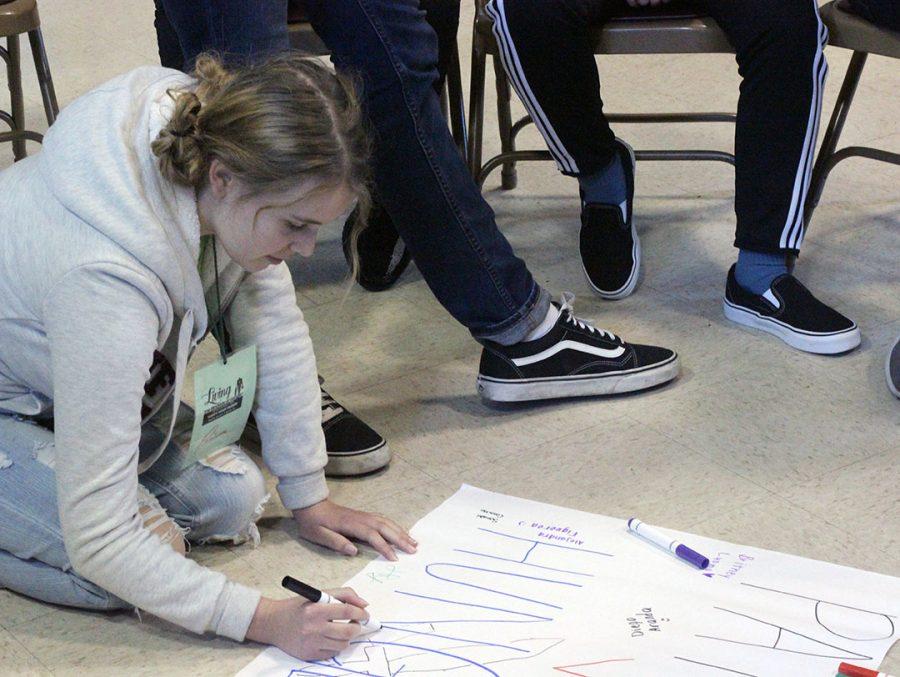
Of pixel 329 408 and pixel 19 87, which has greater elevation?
pixel 19 87

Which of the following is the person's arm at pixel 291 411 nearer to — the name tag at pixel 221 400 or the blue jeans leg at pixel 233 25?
the name tag at pixel 221 400

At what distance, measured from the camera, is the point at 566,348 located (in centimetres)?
163

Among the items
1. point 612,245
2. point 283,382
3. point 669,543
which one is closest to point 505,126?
point 612,245

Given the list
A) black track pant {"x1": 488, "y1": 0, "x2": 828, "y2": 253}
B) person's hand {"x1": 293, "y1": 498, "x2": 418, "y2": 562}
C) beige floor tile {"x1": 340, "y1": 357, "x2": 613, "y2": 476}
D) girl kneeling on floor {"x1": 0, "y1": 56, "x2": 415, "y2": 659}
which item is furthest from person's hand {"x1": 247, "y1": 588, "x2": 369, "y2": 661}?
black track pant {"x1": 488, "y1": 0, "x2": 828, "y2": 253}

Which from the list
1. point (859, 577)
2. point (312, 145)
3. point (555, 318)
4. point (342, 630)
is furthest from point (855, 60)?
point (342, 630)

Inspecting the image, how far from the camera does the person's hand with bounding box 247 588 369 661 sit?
1110 millimetres

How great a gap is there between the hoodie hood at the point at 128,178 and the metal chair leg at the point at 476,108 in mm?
951

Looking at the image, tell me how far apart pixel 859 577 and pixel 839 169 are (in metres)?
1.36

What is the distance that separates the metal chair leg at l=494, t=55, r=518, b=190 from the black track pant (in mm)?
286

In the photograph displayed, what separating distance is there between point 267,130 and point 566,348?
68 cm

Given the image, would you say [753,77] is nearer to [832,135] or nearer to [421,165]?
[832,135]

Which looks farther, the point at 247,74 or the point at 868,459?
the point at 868,459

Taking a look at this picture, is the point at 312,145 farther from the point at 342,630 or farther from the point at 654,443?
the point at 654,443

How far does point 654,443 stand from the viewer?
1532mm
